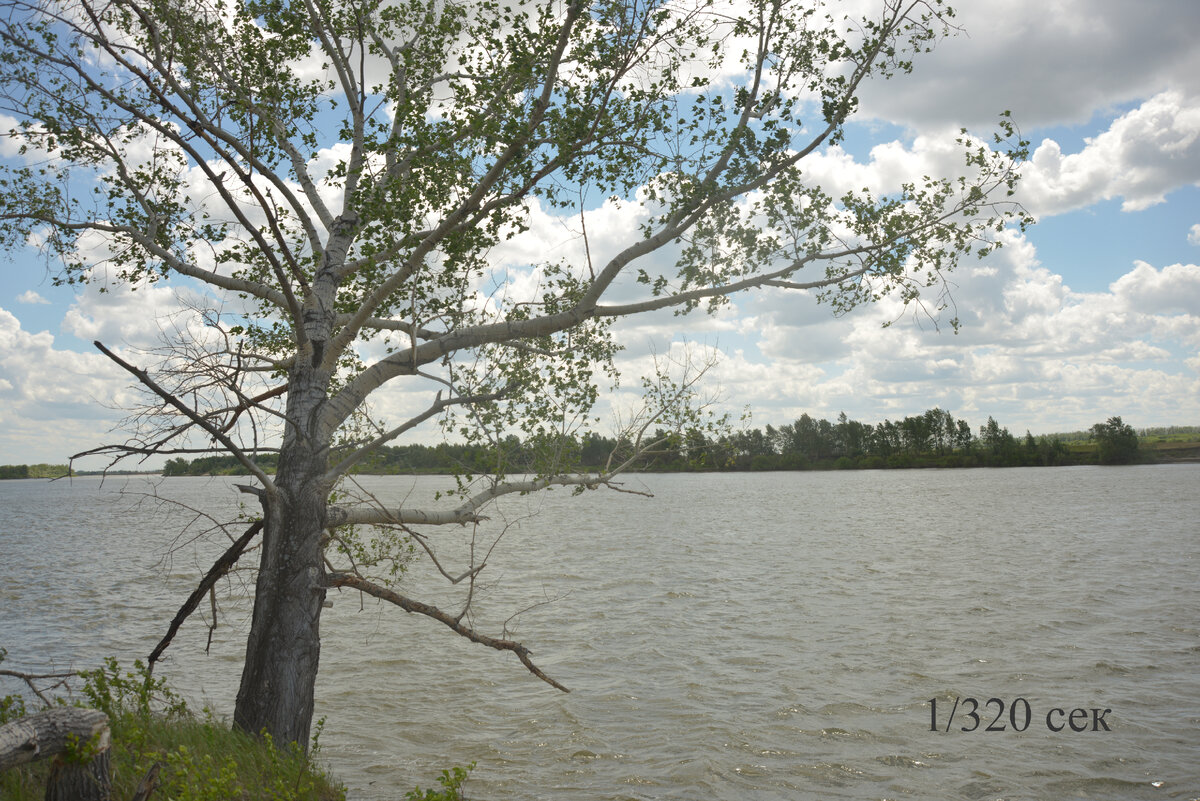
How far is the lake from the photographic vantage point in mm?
11133

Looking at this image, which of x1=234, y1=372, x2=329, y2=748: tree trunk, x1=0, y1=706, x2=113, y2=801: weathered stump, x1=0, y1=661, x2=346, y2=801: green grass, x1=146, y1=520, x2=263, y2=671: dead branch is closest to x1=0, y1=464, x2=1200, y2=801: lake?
x1=146, y1=520, x2=263, y2=671: dead branch

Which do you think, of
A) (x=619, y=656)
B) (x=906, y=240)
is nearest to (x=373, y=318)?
(x=906, y=240)

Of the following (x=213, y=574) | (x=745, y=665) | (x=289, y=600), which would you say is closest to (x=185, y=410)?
(x=289, y=600)

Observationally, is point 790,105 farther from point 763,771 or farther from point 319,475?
point 763,771

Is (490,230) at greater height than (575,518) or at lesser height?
greater

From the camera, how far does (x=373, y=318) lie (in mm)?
11070

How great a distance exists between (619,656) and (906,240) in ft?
39.2

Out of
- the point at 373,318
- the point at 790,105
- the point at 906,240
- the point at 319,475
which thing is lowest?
the point at 319,475

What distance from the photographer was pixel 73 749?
5.56 m

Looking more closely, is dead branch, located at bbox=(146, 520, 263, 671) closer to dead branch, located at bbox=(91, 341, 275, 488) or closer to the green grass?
the green grass

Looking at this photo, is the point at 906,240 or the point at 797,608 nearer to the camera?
the point at 906,240

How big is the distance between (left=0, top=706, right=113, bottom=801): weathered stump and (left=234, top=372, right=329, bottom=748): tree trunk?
2386 millimetres

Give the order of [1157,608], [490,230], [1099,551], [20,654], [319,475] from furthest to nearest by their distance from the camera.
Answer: [1099,551] → [1157,608] → [20,654] → [490,230] → [319,475]

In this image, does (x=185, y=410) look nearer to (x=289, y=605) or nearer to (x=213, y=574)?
(x=289, y=605)
